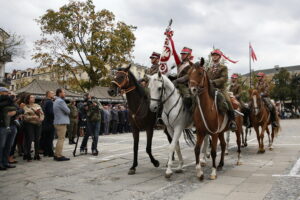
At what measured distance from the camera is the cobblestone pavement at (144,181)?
187 inches

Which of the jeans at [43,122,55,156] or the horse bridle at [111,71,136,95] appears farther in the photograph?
the jeans at [43,122,55,156]

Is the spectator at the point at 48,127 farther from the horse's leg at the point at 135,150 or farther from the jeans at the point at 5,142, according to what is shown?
the horse's leg at the point at 135,150

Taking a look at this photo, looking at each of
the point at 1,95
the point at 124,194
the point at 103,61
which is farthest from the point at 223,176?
the point at 103,61

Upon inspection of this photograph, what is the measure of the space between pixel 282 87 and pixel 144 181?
62.6m

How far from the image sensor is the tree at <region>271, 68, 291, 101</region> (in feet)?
194

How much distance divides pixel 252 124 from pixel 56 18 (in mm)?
24989

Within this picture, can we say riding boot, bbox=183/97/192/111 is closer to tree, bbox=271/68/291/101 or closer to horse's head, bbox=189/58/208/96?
horse's head, bbox=189/58/208/96

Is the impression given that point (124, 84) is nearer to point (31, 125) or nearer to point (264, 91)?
point (31, 125)

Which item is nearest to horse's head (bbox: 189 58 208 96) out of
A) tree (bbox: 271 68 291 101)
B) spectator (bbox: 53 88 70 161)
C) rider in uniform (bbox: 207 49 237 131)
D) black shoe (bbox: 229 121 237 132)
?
rider in uniform (bbox: 207 49 237 131)

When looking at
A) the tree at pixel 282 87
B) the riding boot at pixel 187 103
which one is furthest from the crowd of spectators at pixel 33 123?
the tree at pixel 282 87

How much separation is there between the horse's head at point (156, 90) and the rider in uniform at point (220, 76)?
1.67m

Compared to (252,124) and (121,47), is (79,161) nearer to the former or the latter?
(252,124)

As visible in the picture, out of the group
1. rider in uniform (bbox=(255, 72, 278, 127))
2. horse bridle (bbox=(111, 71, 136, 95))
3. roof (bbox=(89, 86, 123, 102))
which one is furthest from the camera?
roof (bbox=(89, 86, 123, 102))

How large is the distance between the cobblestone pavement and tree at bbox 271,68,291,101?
57410 mm
